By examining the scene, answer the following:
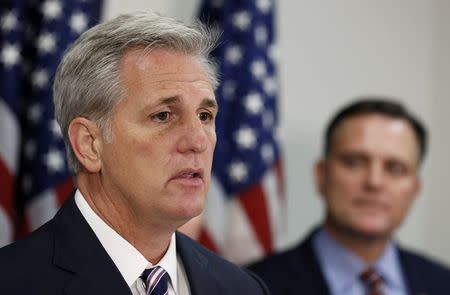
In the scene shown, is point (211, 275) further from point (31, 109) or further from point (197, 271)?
point (31, 109)

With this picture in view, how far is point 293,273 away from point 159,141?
6.67ft

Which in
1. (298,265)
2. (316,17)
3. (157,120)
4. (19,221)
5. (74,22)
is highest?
(157,120)

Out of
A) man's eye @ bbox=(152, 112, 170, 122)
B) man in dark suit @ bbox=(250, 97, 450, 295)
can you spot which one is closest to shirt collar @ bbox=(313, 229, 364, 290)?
man in dark suit @ bbox=(250, 97, 450, 295)

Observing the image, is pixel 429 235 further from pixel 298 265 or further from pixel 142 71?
pixel 142 71

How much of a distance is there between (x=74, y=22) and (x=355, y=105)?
1382 millimetres

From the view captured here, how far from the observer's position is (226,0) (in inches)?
163

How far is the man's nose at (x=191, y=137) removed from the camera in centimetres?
178

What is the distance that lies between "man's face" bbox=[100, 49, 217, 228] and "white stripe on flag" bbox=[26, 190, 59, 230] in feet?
5.93

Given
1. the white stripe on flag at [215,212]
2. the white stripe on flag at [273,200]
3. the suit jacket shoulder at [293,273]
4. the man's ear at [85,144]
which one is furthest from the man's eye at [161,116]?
the white stripe on flag at [273,200]

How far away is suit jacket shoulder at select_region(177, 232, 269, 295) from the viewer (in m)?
1.93

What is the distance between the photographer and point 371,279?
3.88 meters

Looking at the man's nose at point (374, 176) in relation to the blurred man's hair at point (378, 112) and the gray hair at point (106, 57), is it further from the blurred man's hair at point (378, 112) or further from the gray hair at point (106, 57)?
the gray hair at point (106, 57)

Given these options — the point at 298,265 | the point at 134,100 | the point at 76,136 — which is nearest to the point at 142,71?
the point at 134,100

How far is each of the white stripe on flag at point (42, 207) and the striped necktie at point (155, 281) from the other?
181 cm
